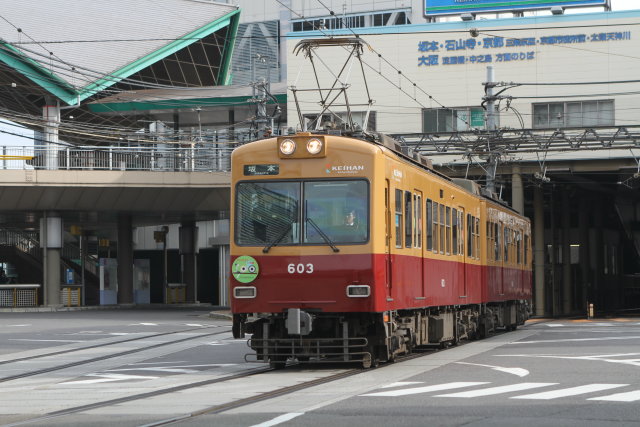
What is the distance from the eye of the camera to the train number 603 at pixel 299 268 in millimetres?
14734

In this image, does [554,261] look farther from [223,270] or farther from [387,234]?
[387,234]

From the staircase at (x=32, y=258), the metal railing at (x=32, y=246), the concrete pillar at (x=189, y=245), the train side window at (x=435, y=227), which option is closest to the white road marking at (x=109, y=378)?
the train side window at (x=435, y=227)

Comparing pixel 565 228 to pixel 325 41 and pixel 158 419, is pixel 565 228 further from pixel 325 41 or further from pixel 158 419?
pixel 158 419

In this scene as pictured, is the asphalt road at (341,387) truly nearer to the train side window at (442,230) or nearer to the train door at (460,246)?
the train door at (460,246)

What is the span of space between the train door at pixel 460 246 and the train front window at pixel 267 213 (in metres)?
5.76

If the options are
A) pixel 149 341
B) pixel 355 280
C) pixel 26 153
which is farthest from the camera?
pixel 26 153

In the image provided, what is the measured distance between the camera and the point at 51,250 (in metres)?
46.5

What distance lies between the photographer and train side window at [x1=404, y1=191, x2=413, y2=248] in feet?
53.1

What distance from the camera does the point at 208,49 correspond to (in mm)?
58750

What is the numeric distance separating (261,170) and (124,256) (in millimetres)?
36523

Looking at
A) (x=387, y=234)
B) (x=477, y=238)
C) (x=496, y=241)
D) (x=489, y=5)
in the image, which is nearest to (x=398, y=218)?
(x=387, y=234)

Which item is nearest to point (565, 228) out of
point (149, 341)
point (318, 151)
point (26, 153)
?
point (26, 153)

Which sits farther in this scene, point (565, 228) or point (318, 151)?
point (565, 228)

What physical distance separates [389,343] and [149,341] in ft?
35.7
